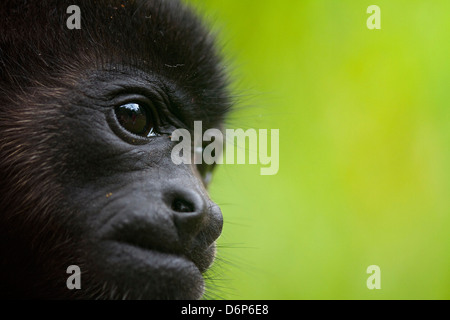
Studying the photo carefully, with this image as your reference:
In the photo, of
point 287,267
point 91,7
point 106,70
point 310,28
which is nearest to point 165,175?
point 106,70

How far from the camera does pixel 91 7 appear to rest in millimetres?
3809

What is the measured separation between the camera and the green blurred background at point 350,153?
7004 millimetres

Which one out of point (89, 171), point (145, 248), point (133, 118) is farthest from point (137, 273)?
point (133, 118)

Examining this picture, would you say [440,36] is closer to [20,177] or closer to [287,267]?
[287,267]

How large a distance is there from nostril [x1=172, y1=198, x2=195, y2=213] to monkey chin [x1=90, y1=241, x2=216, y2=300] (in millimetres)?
214

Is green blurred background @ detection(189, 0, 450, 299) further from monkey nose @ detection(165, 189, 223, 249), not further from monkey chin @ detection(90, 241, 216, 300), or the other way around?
monkey chin @ detection(90, 241, 216, 300)

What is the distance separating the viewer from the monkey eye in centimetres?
362

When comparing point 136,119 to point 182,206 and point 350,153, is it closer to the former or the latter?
point 182,206

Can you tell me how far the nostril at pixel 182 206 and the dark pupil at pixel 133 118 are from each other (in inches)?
19.1

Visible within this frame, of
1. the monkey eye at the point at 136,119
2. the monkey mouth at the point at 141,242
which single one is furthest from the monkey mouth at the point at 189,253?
the monkey eye at the point at 136,119

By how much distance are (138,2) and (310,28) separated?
360 centimetres

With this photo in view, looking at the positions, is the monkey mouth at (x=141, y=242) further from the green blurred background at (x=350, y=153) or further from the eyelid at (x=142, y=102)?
the green blurred background at (x=350, y=153)

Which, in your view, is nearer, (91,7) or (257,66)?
(91,7)

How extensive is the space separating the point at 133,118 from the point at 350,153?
4035 mm
